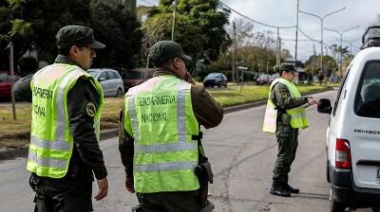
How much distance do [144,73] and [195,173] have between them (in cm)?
2959

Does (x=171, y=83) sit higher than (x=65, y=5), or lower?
lower

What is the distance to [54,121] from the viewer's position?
364 centimetres

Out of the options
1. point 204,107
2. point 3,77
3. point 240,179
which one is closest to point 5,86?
point 3,77

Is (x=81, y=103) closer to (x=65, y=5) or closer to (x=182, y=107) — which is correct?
(x=182, y=107)

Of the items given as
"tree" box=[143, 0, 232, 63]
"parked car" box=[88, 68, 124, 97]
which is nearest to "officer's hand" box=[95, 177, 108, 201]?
"parked car" box=[88, 68, 124, 97]

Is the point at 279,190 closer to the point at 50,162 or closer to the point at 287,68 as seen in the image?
the point at 287,68

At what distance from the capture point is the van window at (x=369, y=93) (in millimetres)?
5414

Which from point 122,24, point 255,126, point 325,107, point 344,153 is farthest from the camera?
point 122,24

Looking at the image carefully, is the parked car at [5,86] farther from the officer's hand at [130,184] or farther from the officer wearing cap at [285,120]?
the officer's hand at [130,184]

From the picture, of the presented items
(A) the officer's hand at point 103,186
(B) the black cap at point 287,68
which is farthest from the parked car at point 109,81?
(A) the officer's hand at point 103,186

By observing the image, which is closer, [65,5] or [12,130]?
[12,130]

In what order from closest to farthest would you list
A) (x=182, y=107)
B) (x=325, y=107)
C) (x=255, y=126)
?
(x=182, y=107) → (x=325, y=107) → (x=255, y=126)

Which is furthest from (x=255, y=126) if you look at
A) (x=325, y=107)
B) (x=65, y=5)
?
(x=65, y=5)

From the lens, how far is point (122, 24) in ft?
132
